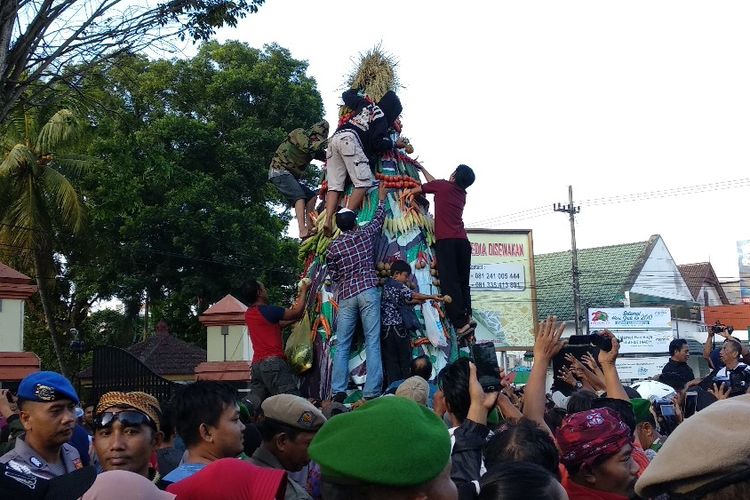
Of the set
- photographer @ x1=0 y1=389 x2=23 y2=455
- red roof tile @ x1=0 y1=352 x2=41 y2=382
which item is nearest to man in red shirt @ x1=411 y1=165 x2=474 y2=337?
photographer @ x1=0 y1=389 x2=23 y2=455

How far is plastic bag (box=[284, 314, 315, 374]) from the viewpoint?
9.59 metres

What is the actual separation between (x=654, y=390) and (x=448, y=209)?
2.79 meters

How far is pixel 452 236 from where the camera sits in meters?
9.65

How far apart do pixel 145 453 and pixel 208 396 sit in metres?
0.46

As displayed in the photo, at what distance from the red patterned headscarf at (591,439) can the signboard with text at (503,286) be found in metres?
35.2

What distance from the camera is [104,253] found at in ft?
91.7

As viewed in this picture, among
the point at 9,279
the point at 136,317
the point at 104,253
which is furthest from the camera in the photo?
the point at 136,317

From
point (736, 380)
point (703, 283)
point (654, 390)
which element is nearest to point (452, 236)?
point (654, 390)

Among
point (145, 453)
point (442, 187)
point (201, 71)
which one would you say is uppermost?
point (201, 71)

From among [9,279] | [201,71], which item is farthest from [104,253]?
[9,279]

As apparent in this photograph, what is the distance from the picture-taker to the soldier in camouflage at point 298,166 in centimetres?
1064

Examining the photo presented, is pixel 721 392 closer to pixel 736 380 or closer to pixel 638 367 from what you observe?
pixel 736 380

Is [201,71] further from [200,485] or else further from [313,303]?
[200,485]

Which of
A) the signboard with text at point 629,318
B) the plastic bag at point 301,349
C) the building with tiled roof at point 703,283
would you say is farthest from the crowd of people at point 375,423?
the building with tiled roof at point 703,283
